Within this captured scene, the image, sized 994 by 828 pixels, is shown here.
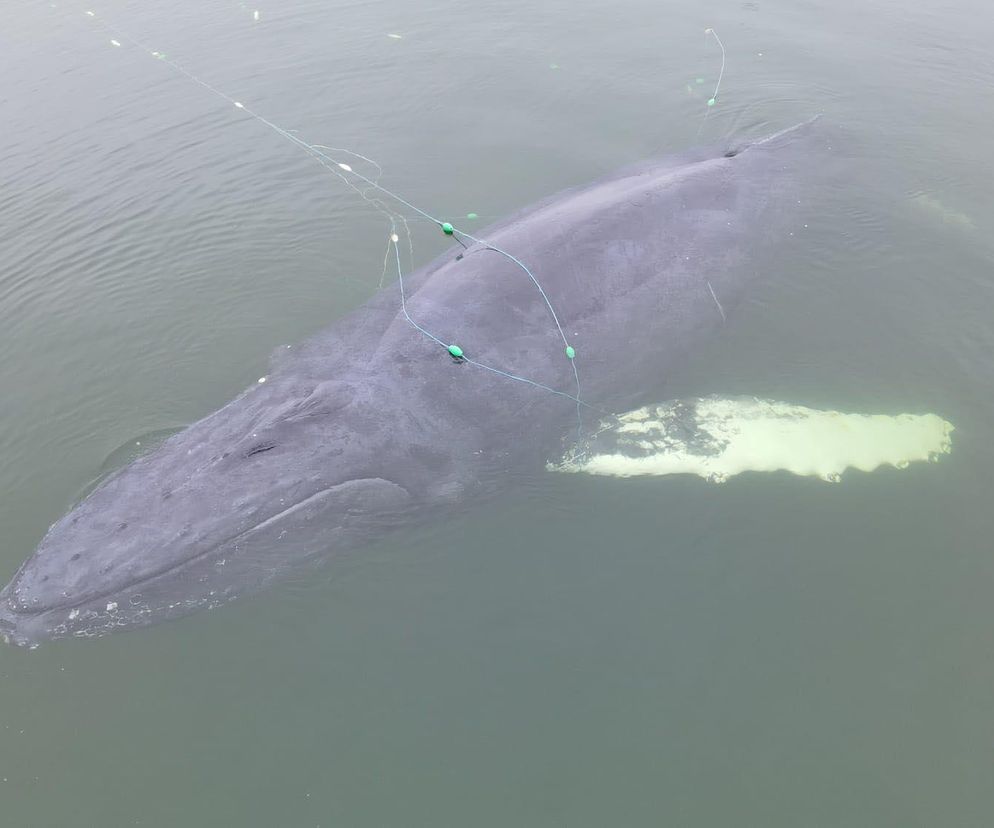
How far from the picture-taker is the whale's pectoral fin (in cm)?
1016

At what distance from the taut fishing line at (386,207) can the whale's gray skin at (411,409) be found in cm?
11

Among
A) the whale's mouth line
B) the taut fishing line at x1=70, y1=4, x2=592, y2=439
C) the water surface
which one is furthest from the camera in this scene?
the taut fishing line at x1=70, y1=4, x2=592, y2=439

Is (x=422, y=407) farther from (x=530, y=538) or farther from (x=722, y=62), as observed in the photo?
(x=722, y=62)

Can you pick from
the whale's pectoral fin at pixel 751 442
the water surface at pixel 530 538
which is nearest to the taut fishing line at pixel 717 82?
the water surface at pixel 530 538

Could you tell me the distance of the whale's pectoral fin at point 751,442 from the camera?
33.3 ft

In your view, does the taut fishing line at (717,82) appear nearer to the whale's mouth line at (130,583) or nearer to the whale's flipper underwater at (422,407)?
the whale's flipper underwater at (422,407)

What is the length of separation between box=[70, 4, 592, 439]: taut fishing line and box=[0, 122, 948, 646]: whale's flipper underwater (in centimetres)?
6

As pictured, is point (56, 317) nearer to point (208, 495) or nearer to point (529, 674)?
point (208, 495)

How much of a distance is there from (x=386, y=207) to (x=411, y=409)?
322 inches

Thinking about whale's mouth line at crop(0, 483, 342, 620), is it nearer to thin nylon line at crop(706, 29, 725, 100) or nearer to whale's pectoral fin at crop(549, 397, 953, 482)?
whale's pectoral fin at crop(549, 397, 953, 482)

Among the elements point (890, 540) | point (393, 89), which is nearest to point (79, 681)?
point (890, 540)

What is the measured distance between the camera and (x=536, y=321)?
35.7 feet

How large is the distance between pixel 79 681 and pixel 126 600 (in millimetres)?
1092

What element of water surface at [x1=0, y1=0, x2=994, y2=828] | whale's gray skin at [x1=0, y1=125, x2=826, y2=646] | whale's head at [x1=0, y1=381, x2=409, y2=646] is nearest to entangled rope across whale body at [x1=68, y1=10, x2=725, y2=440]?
whale's gray skin at [x1=0, y1=125, x2=826, y2=646]
